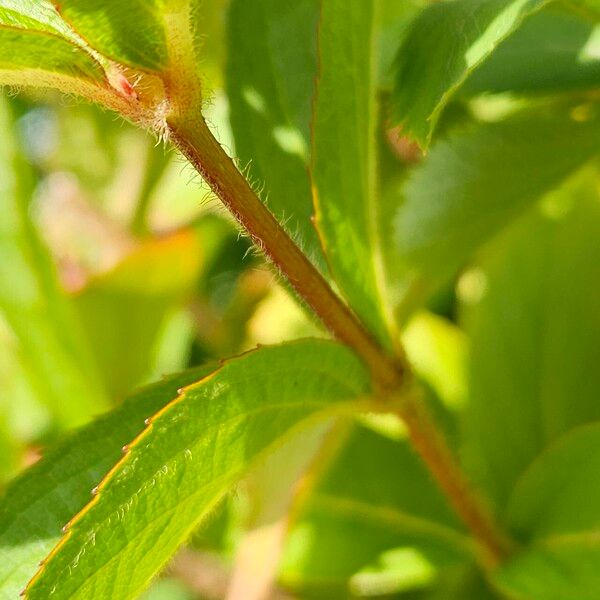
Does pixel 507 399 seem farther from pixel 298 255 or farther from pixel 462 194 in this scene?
pixel 298 255

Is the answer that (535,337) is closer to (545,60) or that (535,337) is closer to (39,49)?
(545,60)

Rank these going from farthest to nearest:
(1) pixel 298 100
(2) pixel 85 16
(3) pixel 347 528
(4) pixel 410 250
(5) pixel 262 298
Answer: (5) pixel 262 298
(3) pixel 347 528
(4) pixel 410 250
(1) pixel 298 100
(2) pixel 85 16

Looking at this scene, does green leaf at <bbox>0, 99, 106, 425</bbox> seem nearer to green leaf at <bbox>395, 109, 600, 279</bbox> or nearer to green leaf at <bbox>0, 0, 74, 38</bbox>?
green leaf at <bbox>395, 109, 600, 279</bbox>

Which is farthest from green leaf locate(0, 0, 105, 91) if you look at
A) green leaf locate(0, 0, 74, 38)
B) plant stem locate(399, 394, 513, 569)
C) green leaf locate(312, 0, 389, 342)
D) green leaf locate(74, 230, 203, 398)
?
green leaf locate(74, 230, 203, 398)

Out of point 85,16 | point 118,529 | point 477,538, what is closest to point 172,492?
point 118,529

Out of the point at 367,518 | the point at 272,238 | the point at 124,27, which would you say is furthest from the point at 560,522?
the point at 124,27
